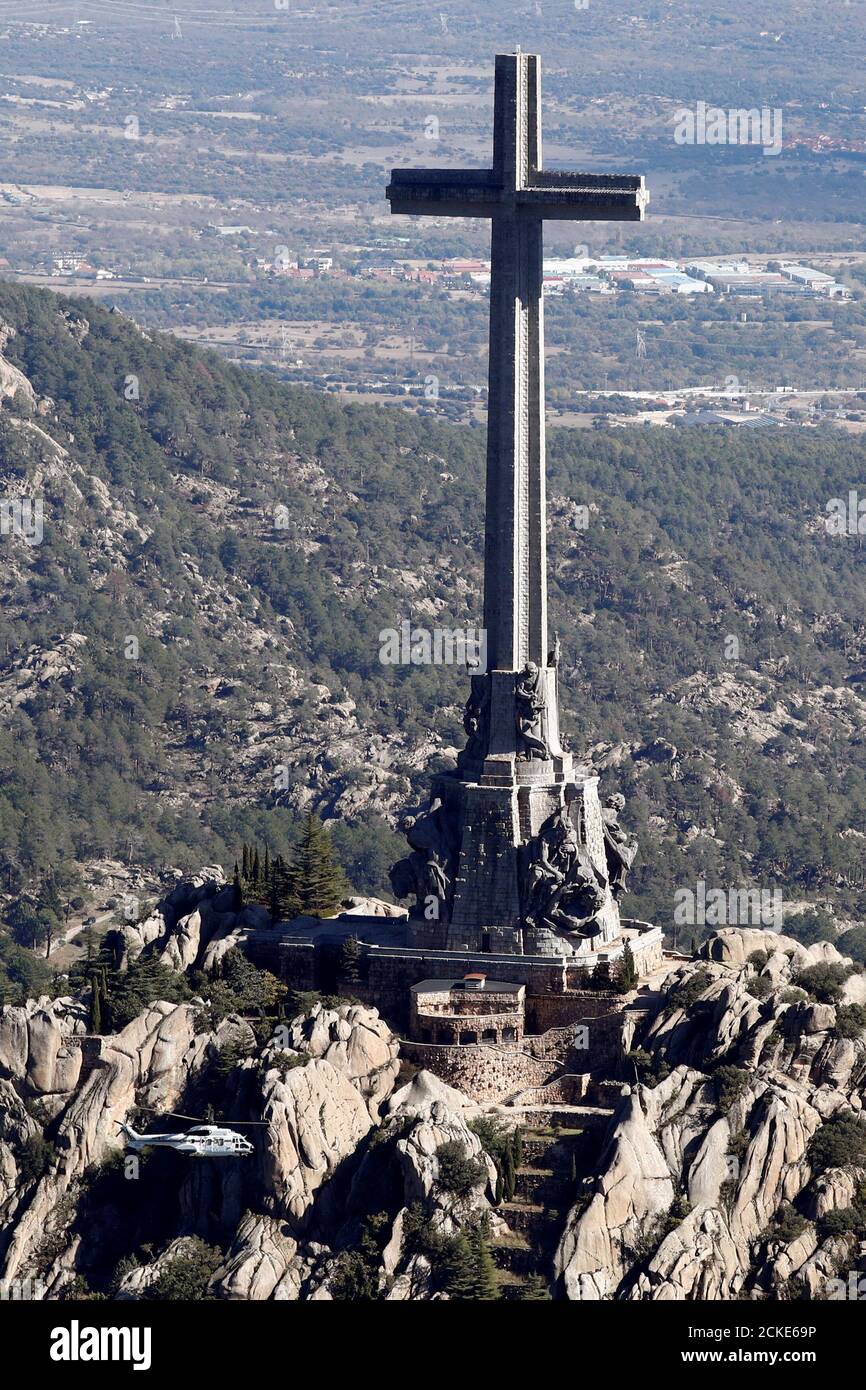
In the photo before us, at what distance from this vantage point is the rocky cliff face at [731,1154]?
361ft

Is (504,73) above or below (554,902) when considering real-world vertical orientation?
above

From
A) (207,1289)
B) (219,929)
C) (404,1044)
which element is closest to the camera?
(207,1289)

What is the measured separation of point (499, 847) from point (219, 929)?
10.7 meters

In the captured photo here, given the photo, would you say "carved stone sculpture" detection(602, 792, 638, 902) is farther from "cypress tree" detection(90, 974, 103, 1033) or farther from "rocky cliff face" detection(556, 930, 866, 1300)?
"cypress tree" detection(90, 974, 103, 1033)

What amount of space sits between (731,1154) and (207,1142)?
1435 centimetres

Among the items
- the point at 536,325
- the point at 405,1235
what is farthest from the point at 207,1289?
the point at 536,325

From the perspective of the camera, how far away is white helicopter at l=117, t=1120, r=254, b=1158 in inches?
→ 4508

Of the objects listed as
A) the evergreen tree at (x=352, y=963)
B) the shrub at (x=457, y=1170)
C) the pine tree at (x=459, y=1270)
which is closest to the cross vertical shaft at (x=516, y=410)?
the evergreen tree at (x=352, y=963)

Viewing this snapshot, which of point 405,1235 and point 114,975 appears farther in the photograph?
point 114,975

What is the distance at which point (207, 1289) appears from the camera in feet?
365

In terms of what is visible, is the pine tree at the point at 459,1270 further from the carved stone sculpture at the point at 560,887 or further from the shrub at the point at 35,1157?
the shrub at the point at 35,1157

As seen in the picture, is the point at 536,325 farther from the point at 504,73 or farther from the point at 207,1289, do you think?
the point at 207,1289

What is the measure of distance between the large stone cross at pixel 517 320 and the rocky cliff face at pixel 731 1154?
40.1ft

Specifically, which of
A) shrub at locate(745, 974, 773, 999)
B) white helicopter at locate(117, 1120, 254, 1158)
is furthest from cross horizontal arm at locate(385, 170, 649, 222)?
white helicopter at locate(117, 1120, 254, 1158)
